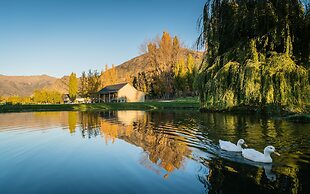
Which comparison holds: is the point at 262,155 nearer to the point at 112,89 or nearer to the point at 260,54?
the point at 260,54

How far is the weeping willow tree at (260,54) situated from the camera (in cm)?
651

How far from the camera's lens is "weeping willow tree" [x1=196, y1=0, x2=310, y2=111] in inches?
256

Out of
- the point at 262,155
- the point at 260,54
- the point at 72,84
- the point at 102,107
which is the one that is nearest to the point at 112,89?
the point at 72,84

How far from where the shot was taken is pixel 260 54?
22.8ft

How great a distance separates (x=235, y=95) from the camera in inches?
277

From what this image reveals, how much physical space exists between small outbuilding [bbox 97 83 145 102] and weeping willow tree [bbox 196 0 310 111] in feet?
187

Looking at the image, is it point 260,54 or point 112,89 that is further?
point 112,89

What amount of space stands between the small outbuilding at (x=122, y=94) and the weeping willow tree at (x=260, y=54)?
5713 centimetres

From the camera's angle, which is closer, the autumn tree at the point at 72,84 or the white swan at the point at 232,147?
the white swan at the point at 232,147

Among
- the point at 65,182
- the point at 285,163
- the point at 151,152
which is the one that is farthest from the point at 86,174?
the point at 285,163

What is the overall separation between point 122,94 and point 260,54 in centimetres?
5828

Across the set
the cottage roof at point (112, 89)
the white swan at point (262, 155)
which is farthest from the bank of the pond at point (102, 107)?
the white swan at point (262, 155)

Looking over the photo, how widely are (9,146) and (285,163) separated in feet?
37.9

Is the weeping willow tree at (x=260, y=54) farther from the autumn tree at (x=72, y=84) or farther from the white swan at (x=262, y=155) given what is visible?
the autumn tree at (x=72, y=84)
